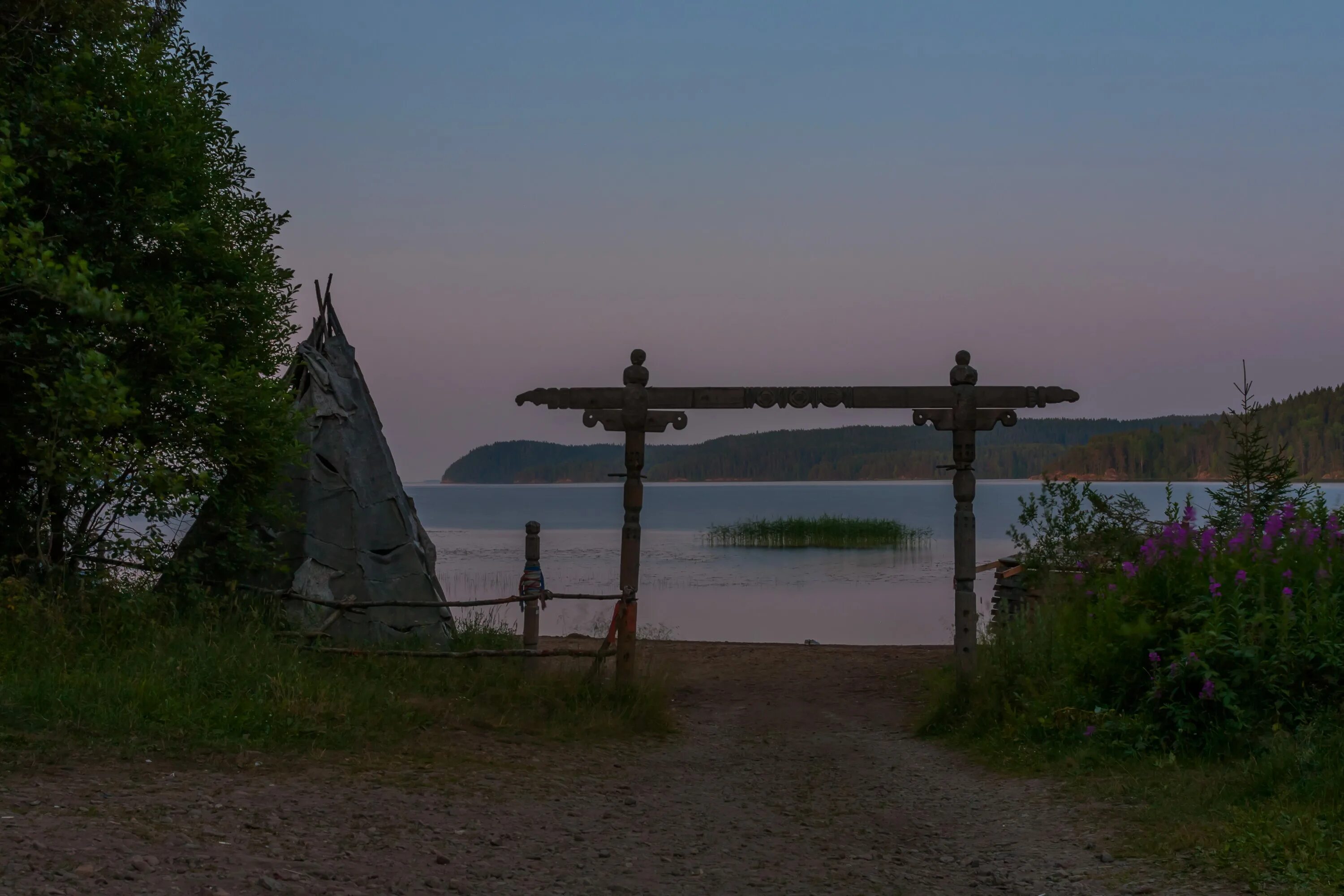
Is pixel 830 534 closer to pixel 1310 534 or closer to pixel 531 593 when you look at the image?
pixel 531 593

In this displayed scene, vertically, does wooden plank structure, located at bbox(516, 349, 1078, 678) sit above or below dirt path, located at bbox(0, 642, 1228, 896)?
above

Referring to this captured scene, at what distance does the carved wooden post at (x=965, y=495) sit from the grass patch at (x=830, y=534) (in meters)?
31.2

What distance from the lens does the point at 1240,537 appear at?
888 centimetres

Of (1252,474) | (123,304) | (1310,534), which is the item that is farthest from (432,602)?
(1252,474)

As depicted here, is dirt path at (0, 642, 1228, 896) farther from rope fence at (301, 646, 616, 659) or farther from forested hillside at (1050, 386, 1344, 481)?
forested hillside at (1050, 386, 1344, 481)

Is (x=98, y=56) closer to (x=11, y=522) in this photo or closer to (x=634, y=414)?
(x=11, y=522)

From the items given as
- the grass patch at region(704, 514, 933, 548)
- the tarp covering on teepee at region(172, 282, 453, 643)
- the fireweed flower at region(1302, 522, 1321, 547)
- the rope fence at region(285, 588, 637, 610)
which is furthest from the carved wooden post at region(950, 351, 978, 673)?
the grass patch at region(704, 514, 933, 548)

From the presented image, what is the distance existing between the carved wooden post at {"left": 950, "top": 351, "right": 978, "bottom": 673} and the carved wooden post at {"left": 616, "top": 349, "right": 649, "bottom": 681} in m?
3.10

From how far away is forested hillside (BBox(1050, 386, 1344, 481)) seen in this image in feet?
331

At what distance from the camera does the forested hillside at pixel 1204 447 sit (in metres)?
101

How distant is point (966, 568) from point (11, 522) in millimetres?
9331

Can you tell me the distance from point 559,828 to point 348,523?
6.86 metres

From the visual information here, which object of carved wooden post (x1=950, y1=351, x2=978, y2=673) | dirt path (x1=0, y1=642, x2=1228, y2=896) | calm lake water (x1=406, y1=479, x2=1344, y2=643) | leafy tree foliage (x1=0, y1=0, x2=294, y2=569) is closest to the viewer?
dirt path (x1=0, y1=642, x2=1228, y2=896)

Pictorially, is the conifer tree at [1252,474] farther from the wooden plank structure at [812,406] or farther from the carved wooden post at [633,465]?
the carved wooden post at [633,465]
